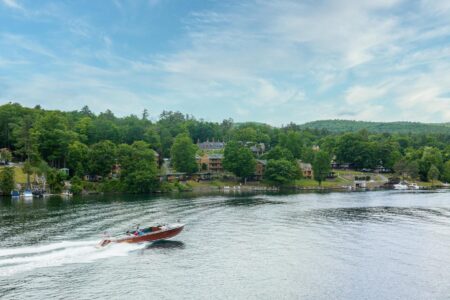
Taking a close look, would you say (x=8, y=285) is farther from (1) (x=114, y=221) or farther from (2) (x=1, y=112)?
(2) (x=1, y=112)

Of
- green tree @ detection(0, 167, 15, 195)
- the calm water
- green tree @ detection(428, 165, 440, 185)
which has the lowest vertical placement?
the calm water

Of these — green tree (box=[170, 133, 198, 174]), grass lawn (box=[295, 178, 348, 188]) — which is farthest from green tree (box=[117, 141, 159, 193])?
grass lawn (box=[295, 178, 348, 188])

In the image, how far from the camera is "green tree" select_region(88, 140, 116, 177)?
5546 inches

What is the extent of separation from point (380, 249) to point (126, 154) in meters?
105

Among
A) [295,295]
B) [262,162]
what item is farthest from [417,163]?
[295,295]

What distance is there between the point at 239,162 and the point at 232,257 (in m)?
113

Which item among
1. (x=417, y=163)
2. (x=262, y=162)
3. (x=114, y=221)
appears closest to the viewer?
(x=114, y=221)

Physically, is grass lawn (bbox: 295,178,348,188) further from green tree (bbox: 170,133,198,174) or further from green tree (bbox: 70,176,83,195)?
green tree (bbox: 70,176,83,195)

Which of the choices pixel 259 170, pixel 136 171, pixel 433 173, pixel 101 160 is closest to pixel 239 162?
pixel 259 170

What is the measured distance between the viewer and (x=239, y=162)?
536ft

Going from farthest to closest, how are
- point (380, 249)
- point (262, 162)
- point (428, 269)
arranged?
point (262, 162), point (380, 249), point (428, 269)

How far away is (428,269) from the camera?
46.4 meters

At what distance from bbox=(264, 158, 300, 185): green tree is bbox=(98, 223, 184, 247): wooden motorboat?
102m

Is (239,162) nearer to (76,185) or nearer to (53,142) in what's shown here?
(76,185)
